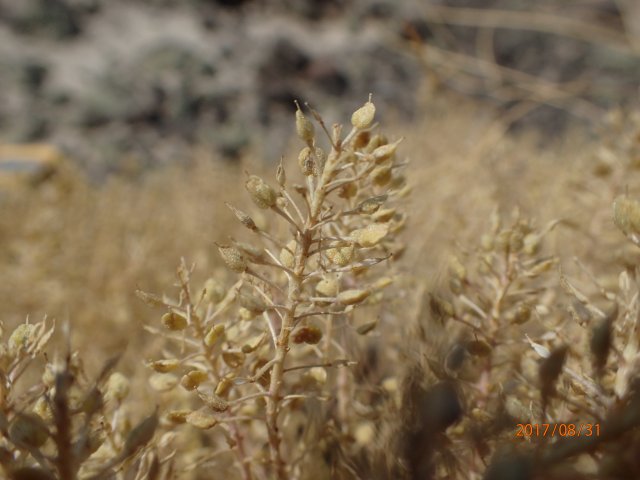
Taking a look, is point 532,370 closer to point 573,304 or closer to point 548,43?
point 573,304

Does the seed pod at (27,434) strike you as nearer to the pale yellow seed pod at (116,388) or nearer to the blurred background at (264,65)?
the pale yellow seed pod at (116,388)

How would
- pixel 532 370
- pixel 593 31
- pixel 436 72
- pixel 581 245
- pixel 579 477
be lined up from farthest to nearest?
pixel 593 31
pixel 436 72
pixel 581 245
pixel 532 370
pixel 579 477

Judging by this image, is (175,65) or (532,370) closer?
(532,370)

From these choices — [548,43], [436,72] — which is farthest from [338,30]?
[548,43]

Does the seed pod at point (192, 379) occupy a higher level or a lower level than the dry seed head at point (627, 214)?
lower
